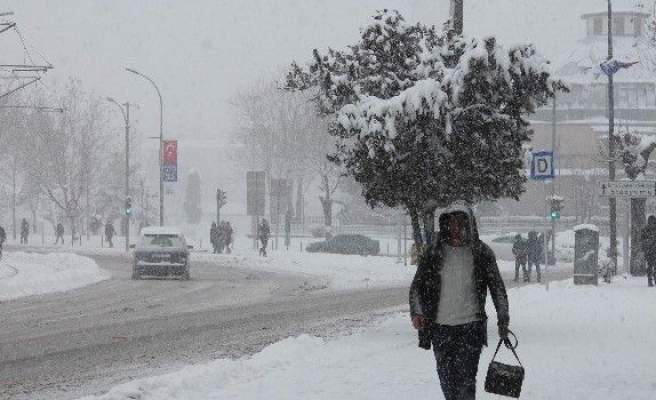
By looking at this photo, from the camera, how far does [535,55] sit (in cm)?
1594

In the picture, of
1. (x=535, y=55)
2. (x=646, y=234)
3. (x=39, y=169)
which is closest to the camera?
(x=535, y=55)

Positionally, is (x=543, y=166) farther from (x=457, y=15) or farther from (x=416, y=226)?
(x=416, y=226)

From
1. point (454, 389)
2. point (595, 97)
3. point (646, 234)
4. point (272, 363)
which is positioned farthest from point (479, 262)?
point (595, 97)

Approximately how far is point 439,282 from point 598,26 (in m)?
116

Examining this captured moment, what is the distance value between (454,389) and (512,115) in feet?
28.2

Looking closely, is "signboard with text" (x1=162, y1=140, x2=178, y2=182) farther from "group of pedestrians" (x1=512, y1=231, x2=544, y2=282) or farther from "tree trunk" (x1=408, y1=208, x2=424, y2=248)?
"tree trunk" (x1=408, y1=208, x2=424, y2=248)

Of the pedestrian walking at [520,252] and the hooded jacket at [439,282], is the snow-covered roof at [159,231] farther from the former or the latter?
the hooded jacket at [439,282]

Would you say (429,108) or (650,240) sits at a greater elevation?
(429,108)

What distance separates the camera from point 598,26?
393ft

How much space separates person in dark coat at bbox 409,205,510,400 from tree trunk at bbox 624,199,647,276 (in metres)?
26.7

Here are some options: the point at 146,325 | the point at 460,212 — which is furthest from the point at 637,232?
the point at 460,212

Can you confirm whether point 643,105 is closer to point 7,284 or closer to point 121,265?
point 121,265

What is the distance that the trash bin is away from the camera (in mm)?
32125

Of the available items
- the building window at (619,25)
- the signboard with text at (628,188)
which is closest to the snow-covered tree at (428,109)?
the signboard with text at (628,188)
